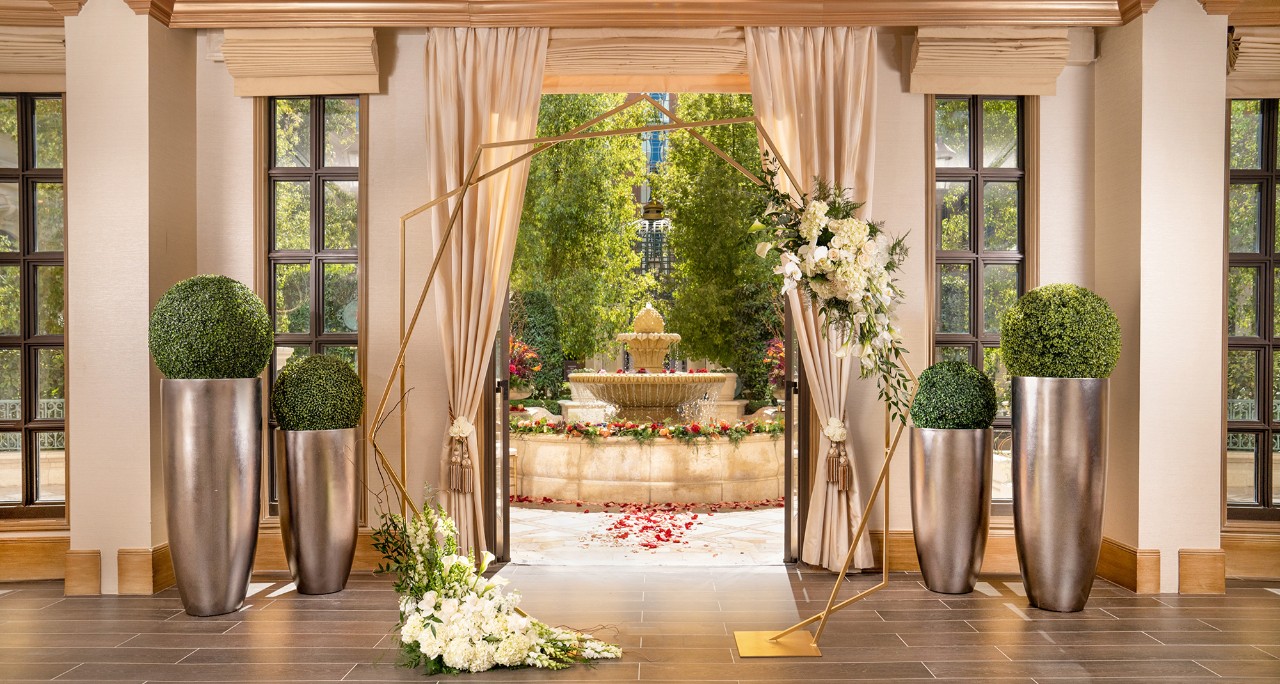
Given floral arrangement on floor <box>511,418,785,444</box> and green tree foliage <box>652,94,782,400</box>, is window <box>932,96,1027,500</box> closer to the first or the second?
floral arrangement on floor <box>511,418,785,444</box>

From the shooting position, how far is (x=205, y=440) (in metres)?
4.11

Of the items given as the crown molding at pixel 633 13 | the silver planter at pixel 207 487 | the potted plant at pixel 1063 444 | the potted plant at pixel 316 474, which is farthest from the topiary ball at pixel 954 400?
the silver planter at pixel 207 487

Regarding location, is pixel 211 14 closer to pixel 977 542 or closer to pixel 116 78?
pixel 116 78

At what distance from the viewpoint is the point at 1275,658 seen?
11.7ft

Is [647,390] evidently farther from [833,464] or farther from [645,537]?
[833,464]

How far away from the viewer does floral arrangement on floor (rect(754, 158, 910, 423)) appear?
3.39 meters

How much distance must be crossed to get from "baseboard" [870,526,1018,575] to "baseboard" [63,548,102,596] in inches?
168

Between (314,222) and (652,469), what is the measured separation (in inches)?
133

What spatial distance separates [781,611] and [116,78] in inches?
176

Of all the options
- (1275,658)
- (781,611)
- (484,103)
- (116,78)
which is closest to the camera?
(1275,658)

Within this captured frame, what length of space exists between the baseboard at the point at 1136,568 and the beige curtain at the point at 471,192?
3564 millimetres

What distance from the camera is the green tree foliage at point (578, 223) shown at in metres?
12.6

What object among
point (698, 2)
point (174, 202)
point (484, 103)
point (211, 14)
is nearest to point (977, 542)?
point (698, 2)

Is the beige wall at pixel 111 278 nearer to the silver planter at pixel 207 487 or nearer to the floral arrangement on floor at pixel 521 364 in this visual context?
the silver planter at pixel 207 487
